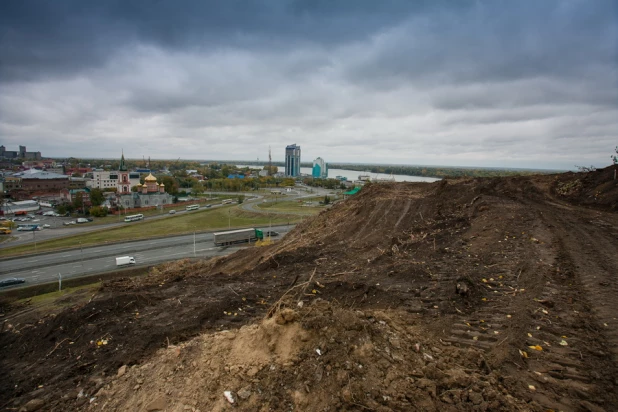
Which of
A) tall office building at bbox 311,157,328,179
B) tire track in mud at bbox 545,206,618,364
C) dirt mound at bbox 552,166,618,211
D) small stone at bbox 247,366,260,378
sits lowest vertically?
small stone at bbox 247,366,260,378

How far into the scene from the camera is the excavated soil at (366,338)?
2.97 m

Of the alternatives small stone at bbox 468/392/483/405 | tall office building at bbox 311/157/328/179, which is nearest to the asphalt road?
small stone at bbox 468/392/483/405

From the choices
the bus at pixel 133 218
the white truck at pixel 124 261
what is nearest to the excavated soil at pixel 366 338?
the white truck at pixel 124 261

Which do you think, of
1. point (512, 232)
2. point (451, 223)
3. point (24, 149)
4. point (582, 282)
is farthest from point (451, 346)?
point (24, 149)

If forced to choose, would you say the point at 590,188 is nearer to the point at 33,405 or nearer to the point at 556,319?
the point at 556,319

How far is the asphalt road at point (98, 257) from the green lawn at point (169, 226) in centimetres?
260

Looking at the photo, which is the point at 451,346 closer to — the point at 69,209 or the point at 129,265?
the point at 129,265

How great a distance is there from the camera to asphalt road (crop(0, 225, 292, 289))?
21547mm

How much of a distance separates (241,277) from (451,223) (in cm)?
765

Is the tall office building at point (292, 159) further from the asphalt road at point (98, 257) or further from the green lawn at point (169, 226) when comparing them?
the asphalt road at point (98, 257)

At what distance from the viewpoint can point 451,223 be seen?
36.0 feet

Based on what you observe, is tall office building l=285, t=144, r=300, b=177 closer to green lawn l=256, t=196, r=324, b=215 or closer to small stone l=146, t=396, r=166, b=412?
green lawn l=256, t=196, r=324, b=215

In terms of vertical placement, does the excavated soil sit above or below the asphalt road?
above

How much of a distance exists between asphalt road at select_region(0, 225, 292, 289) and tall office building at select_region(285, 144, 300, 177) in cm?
11522
